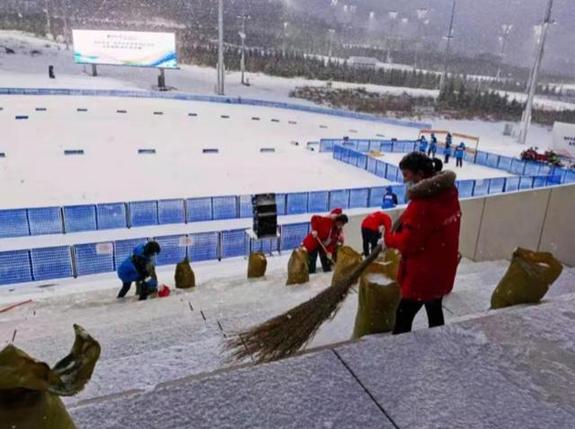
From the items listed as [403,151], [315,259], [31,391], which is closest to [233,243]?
[315,259]

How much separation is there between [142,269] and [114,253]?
236 centimetres

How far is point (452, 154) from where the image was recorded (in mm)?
21078

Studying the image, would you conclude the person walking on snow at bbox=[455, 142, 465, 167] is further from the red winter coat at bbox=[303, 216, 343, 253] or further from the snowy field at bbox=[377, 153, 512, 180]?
the red winter coat at bbox=[303, 216, 343, 253]

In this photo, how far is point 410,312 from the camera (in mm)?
2793

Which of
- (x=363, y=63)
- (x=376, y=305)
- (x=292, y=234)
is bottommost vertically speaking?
(x=292, y=234)

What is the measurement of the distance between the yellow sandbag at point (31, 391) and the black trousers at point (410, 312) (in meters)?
1.92

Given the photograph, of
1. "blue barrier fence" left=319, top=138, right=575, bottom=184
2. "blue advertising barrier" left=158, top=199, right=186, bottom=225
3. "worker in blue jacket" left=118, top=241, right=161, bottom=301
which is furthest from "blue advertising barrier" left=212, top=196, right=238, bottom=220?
"blue barrier fence" left=319, top=138, right=575, bottom=184

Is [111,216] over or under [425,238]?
under

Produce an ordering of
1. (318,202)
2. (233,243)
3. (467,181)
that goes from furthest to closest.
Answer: (467,181) → (318,202) → (233,243)

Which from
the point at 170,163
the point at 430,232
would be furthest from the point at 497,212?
the point at 170,163

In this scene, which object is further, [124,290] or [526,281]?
[124,290]

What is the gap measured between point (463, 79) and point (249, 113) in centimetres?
3925

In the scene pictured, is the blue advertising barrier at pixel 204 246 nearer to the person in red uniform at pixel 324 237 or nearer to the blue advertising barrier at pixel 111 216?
the blue advertising barrier at pixel 111 216

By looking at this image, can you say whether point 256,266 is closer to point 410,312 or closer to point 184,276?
point 184,276
